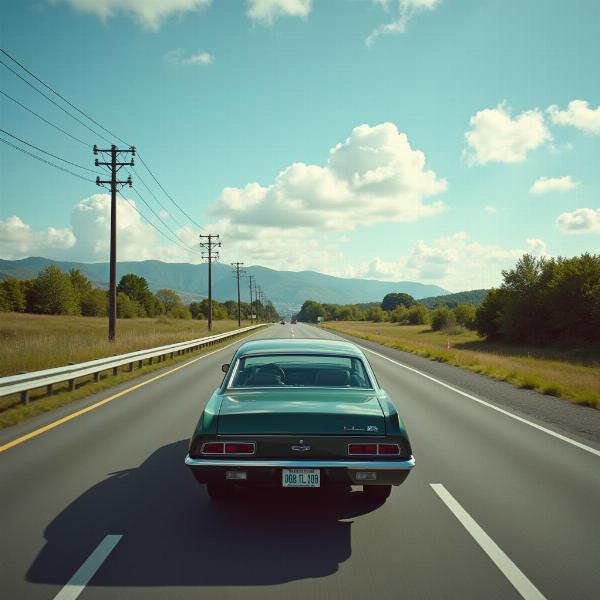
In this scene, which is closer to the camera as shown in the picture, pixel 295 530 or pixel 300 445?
pixel 300 445

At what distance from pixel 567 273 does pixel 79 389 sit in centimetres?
4460

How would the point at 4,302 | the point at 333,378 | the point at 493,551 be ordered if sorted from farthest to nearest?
the point at 4,302 → the point at 333,378 → the point at 493,551

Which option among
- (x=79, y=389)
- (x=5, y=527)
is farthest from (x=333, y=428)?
(x=79, y=389)

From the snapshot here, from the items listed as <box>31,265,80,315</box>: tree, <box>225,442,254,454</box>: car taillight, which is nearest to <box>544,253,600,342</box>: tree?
<box>225,442,254,454</box>: car taillight

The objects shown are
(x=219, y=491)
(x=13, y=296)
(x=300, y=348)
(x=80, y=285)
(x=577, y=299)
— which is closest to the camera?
(x=219, y=491)

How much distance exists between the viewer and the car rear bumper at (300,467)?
178 inches

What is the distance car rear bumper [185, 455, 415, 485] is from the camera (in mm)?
4516

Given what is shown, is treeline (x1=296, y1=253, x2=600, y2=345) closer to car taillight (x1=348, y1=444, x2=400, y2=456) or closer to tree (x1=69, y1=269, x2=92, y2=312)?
car taillight (x1=348, y1=444, x2=400, y2=456)

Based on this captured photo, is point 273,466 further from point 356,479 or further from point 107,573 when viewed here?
point 107,573

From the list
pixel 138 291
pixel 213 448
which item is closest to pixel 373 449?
pixel 213 448

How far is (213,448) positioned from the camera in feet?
15.2

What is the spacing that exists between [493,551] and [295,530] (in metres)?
1.51

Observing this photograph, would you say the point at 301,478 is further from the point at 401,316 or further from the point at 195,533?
the point at 401,316

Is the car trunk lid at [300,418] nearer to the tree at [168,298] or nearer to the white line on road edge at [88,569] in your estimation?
the white line on road edge at [88,569]
